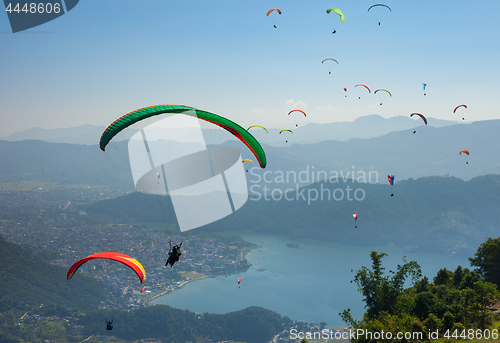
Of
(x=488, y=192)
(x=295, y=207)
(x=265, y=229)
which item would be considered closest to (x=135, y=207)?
(x=265, y=229)

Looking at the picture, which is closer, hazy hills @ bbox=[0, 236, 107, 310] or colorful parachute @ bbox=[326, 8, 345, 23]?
colorful parachute @ bbox=[326, 8, 345, 23]

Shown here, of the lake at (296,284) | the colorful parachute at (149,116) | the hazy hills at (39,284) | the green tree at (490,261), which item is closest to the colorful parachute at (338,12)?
the colorful parachute at (149,116)

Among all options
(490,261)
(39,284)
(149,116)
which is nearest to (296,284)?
(39,284)

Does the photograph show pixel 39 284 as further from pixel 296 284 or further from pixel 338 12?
pixel 338 12

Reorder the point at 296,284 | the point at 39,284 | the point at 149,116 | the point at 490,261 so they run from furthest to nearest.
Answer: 1. the point at 296,284
2. the point at 39,284
3. the point at 490,261
4. the point at 149,116

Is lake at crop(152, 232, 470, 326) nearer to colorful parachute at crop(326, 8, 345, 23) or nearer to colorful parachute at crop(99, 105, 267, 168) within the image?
colorful parachute at crop(326, 8, 345, 23)

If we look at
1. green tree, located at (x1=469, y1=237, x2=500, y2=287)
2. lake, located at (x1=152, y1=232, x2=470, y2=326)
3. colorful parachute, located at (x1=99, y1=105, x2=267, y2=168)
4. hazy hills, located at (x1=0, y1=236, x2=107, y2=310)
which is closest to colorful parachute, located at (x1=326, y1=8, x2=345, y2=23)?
colorful parachute, located at (x1=99, y1=105, x2=267, y2=168)

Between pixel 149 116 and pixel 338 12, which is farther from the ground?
pixel 338 12
